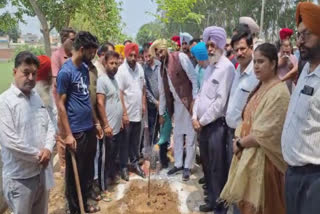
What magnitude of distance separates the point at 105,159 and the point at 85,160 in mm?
832

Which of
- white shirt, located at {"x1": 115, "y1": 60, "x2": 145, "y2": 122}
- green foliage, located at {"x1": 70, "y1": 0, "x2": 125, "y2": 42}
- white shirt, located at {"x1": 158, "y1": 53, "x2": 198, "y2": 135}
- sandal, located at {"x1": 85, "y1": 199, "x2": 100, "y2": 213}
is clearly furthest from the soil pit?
green foliage, located at {"x1": 70, "y1": 0, "x2": 125, "y2": 42}

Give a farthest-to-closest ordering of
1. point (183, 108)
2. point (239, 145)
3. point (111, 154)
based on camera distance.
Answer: point (183, 108) → point (111, 154) → point (239, 145)

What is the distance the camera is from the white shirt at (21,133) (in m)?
2.57

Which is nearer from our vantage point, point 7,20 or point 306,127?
point 306,127

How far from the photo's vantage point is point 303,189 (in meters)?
2.15

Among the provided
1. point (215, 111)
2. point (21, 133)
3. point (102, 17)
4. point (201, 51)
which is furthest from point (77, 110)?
point (102, 17)

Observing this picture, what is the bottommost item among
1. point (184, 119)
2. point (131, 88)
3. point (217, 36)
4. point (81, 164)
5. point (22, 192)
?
point (81, 164)

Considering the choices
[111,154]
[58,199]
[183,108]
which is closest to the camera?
[58,199]

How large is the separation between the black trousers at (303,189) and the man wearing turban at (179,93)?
2.74 m

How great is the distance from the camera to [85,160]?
3.88 meters

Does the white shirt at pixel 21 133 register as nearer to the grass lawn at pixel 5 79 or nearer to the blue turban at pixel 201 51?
the blue turban at pixel 201 51

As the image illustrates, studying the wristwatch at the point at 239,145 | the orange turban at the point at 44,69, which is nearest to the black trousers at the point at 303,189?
the wristwatch at the point at 239,145

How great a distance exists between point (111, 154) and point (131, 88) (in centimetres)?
107

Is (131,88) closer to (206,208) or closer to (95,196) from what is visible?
(95,196)
